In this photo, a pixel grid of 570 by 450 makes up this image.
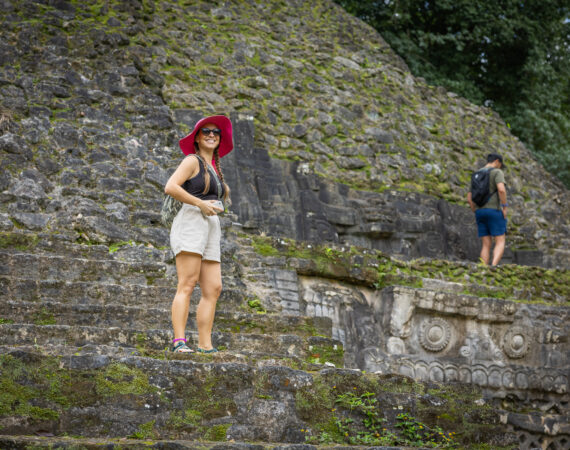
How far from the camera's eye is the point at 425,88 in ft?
49.5

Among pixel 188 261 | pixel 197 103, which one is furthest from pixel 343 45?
pixel 188 261

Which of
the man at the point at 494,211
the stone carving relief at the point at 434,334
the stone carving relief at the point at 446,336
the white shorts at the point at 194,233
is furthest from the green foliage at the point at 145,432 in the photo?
the man at the point at 494,211

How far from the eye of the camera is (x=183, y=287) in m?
5.39

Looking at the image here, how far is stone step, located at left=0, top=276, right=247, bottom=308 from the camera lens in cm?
636

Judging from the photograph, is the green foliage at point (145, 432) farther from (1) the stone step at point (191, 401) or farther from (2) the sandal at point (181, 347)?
(2) the sandal at point (181, 347)

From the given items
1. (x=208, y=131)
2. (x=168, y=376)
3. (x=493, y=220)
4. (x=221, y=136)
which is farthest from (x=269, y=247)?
(x=168, y=376)

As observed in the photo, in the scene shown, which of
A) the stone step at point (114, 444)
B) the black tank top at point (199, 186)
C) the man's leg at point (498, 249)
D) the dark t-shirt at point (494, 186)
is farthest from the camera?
the dark t-shirt at point (494, 186)

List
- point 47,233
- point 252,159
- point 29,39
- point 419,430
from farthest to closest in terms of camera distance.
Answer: point 252,159 → point 29,39 → point 47,233 → point 419,430

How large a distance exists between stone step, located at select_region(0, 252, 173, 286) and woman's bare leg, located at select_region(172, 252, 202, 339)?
1.71 m

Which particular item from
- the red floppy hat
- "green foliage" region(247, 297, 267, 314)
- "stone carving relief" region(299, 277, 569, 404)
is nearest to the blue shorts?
"stone carving relief" region(299, 277, 569, 404)

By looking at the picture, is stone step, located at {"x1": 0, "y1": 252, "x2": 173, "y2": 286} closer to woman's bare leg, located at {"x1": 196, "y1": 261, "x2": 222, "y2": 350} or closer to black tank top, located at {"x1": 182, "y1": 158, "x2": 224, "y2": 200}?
woman's bare leg, located at {"x1": 196, "y1": 261, "x2": 222, "y2": 350}

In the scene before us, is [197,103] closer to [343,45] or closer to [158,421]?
[343,45]

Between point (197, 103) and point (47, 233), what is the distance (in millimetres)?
5261

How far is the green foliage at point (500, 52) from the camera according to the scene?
17859mm
